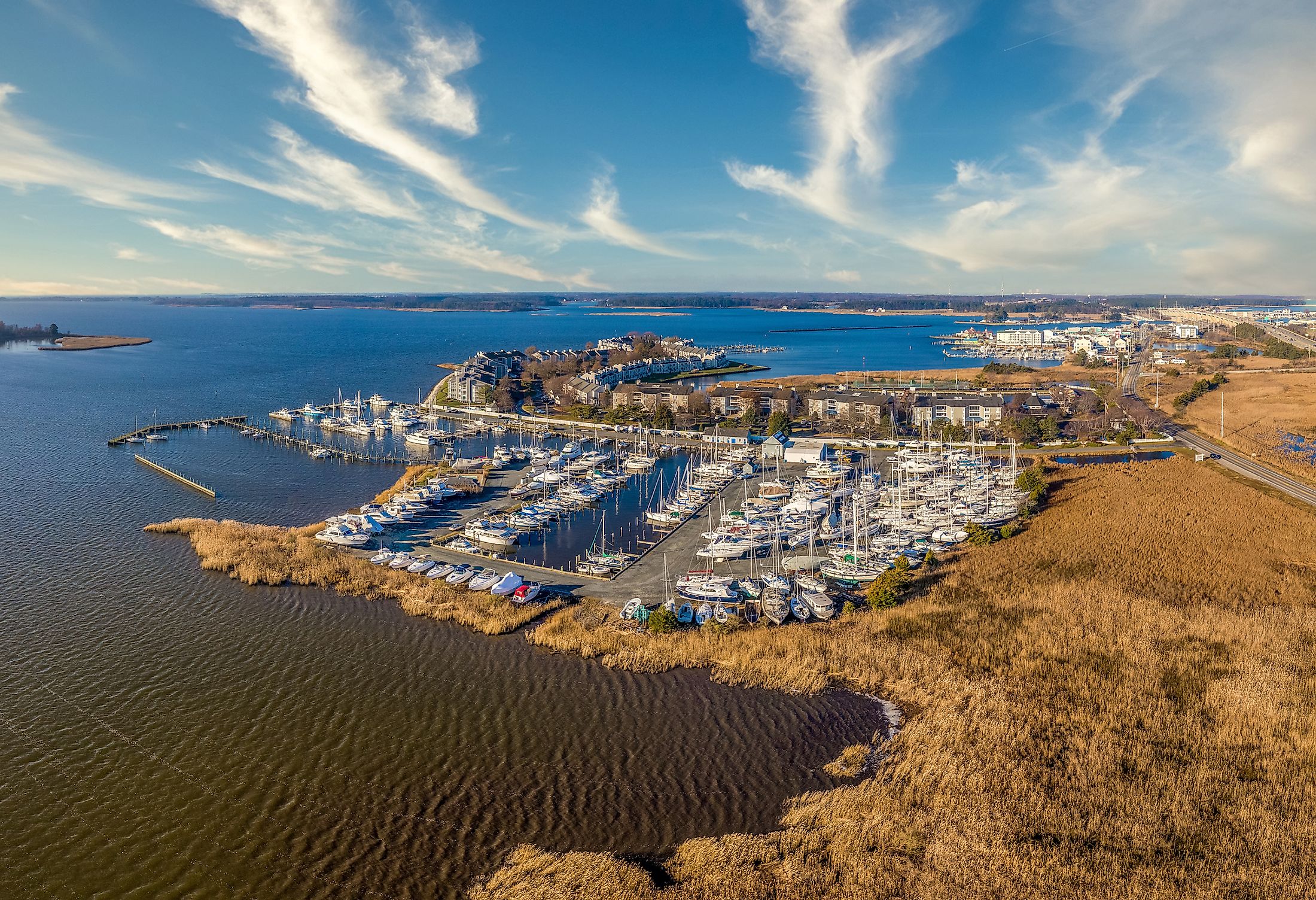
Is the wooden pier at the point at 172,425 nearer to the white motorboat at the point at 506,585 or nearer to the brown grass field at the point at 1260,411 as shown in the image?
the white motorboat at the point at 506,585

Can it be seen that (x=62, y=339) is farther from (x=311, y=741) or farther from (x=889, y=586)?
(x=889, y=586)

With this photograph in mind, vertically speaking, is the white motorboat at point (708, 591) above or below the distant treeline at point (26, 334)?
below

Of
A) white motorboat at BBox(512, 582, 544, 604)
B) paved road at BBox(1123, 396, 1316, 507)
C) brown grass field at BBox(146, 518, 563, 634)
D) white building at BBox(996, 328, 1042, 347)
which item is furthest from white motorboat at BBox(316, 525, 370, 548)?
white building at BBox(996, 328, 1042, 347)

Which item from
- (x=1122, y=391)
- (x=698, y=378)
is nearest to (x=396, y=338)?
(x=698, y=378)

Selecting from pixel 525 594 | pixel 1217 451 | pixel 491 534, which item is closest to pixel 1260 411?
pixel 1217 451

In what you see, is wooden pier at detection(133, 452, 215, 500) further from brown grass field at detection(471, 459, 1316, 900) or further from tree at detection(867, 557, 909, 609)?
tree at detection(867, 557, 909, 609)

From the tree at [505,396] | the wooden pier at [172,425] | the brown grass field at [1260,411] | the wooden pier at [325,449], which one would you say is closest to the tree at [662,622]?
the wooden pier at [325,449]
